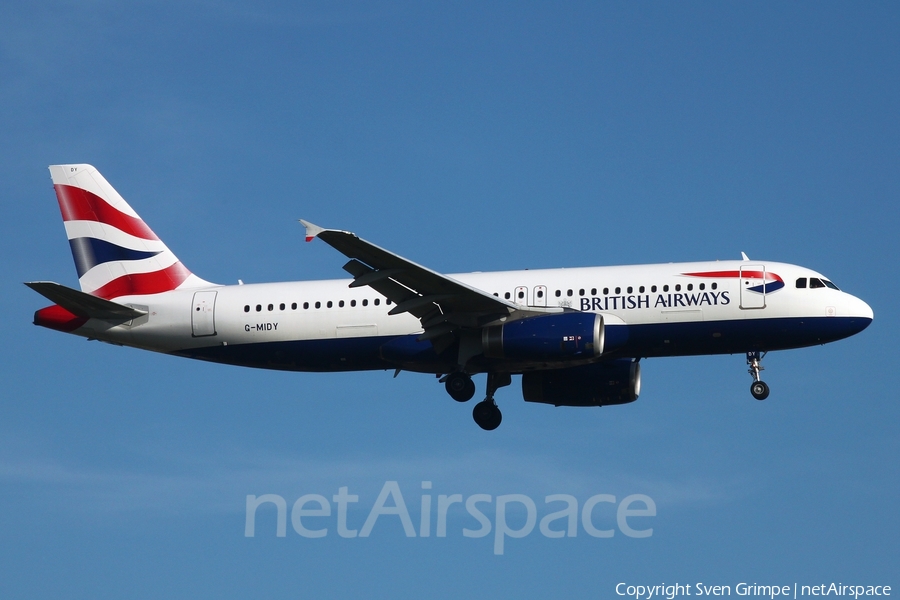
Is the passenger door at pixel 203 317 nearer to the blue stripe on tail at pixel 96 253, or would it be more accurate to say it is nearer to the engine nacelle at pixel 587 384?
the blue stripe on tail at pixel 96 253

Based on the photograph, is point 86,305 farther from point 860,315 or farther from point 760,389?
point 860,315

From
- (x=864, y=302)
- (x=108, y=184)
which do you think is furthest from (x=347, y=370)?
(x=864, y=302)

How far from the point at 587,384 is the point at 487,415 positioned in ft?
12.1

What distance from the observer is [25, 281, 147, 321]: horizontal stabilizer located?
3891 centimetres

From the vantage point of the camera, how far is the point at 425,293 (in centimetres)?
3744

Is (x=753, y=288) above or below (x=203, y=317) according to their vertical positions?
above

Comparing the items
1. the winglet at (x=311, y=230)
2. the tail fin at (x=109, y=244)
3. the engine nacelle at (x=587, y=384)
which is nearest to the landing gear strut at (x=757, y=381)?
the engine nacelle at (x=587, y=384)

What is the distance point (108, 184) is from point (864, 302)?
86.7 feet

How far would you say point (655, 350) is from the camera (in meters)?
38.1

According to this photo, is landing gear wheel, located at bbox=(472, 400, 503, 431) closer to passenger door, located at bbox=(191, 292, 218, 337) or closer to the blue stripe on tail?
passenger door, located at bbox=(191, 292, 218, 337)

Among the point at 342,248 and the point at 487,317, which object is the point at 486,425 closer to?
the point at 487,317

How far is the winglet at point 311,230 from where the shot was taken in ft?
106

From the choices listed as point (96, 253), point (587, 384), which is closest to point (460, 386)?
point (587, 384)

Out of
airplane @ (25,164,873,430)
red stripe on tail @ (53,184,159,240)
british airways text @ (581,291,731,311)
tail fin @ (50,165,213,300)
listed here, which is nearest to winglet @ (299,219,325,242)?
airplane @ (25,164,873,430)
